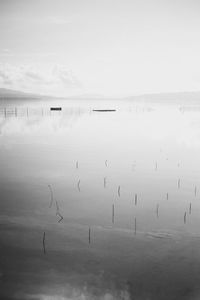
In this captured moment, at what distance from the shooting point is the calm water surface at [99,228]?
30.2 ft

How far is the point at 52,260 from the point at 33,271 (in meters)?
0.77

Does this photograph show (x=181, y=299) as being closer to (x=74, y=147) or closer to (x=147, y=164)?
(x=147, y=164)

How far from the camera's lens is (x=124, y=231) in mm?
12477

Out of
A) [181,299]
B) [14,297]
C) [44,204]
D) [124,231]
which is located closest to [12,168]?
[44,204]

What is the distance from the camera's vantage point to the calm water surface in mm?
9211

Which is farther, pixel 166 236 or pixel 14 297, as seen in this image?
pixel 166 236

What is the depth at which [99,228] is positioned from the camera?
41.7ft

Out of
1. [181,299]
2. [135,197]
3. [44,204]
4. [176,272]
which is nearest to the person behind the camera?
[181,299]

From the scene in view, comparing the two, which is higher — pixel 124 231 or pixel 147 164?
pixel 147 164

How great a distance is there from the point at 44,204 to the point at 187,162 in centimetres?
1370

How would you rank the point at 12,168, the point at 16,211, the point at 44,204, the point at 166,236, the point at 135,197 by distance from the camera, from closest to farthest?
the point at 166,236, the point at 16,211, the point at 44,204, the point at 135,197, the point at 12,168

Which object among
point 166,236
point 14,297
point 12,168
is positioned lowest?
point 14,297

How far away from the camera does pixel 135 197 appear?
16.5 m

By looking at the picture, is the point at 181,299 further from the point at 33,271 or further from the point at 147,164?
the point at 147,164
